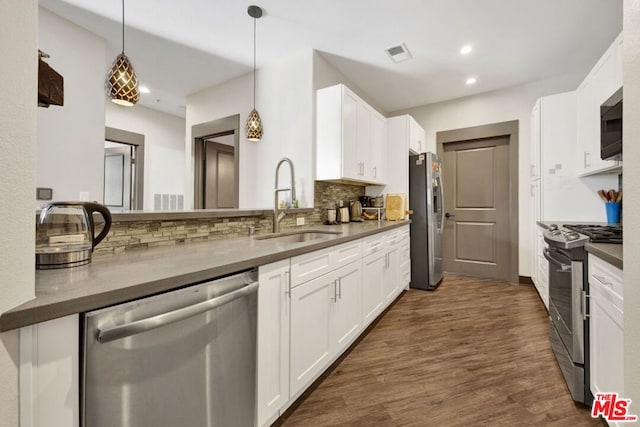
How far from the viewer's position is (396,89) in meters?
3.82

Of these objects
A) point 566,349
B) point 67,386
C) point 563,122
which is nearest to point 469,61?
point 563,122

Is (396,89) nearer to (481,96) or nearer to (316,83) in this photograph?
(481,96)

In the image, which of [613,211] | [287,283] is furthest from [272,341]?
[613,211]

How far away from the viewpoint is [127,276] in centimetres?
85

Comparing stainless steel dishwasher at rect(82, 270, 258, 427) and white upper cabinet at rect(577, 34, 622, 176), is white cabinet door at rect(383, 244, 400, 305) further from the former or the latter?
white upper cabinet at rect(577, 34, 622, 176)

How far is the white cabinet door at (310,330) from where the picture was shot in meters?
1.41

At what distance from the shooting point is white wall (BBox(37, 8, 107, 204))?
224cm

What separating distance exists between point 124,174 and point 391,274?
3894 mm

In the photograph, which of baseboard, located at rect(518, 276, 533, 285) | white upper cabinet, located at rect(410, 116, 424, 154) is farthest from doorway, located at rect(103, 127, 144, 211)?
baseboard, located at rect(518, 276, 533, 285)

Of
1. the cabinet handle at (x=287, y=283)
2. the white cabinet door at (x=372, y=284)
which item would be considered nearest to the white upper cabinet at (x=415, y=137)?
the white cabinet door at (x=372, y=284)

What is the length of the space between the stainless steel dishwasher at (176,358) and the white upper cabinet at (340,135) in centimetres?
181

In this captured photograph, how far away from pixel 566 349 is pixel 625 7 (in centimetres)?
177

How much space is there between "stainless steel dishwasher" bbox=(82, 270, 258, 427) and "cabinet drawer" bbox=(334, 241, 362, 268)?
0.76 m

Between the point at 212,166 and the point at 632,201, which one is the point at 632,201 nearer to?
the point at 632,201
